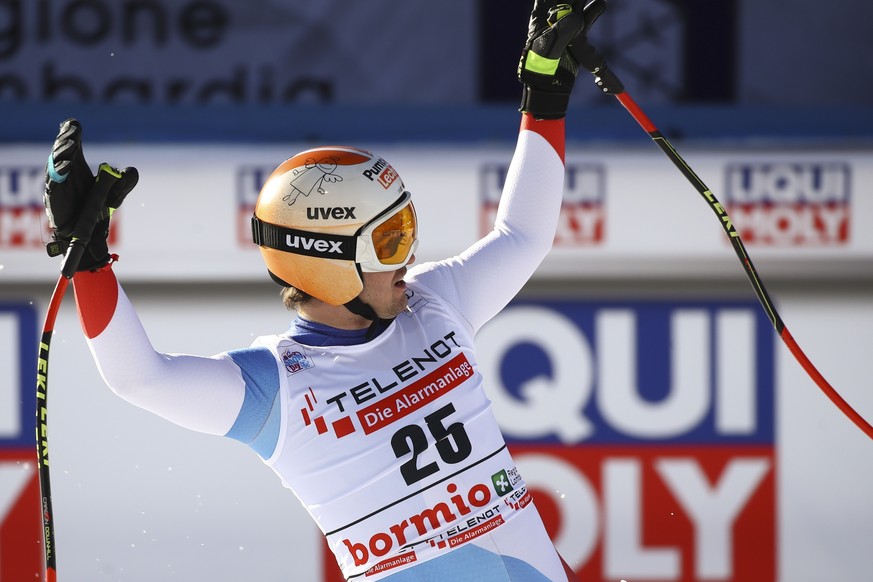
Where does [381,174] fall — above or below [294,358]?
above

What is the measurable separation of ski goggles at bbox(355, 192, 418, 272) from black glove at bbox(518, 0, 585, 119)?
0.44 m

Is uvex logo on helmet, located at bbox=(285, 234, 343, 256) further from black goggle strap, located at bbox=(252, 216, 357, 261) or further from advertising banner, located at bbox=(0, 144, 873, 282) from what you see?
advertising banner, located at bbox=(0, 144, 873, 282)

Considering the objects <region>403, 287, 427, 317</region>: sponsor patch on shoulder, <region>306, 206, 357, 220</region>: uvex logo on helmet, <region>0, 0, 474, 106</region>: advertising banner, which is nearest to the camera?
<region>306, 206, 357, 220</region>: uvex logo on helmet

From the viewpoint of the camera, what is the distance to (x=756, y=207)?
162 inches

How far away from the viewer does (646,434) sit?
4188 millimetres

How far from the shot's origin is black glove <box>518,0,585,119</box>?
269cm

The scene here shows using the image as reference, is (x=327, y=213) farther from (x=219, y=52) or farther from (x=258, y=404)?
(x=219, y=52)

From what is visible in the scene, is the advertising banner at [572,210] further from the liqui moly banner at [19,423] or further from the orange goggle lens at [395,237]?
the orange goggle lens at [395,237]

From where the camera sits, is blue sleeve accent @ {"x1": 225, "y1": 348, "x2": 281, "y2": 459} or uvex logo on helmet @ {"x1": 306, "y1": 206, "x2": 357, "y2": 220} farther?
uvex logo on helmet @ {"x1": 306, "y1": 206, "x2": 357, "y2": 220}

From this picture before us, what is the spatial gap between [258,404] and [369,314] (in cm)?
31

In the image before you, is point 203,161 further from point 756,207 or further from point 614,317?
point 756,207

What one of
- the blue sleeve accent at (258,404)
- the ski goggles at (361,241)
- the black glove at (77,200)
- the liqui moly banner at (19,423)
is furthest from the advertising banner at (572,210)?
the black glove at (77,200)

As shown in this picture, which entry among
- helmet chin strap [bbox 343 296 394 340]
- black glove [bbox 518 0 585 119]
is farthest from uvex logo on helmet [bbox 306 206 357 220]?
black glove [bbox 518 0 585 119]

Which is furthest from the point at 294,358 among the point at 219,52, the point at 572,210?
the point at 219,52
